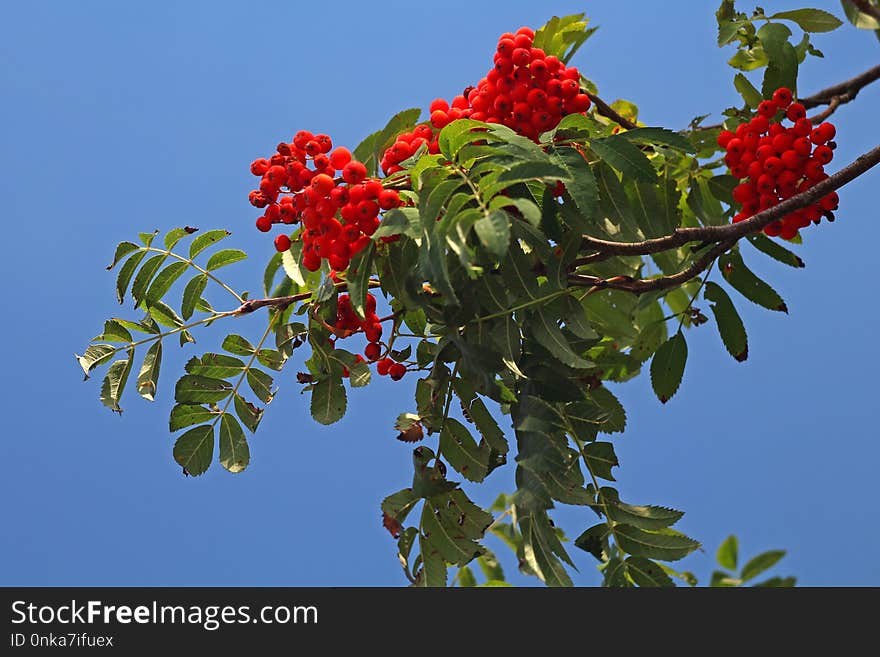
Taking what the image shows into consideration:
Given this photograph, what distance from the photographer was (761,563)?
4070mm

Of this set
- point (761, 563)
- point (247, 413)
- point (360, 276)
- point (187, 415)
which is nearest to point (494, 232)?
point (360, 276)

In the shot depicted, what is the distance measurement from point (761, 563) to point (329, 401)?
2.30 metres

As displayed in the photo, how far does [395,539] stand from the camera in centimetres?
259

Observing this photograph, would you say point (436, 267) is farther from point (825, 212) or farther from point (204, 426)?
point (825, 212)

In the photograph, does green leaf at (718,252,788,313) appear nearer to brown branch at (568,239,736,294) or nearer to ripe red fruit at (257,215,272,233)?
brown branch at (568,239,736,294)

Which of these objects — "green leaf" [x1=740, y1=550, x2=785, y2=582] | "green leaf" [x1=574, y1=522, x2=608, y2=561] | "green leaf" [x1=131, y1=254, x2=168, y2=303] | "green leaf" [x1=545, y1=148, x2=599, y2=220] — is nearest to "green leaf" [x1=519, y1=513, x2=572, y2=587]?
"green leaf" [x1=574, y1=522, x2=608, y2=561]

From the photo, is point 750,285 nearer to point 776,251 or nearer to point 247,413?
point 776,251

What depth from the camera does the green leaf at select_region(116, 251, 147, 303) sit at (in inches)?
112

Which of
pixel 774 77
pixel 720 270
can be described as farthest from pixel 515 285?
pixel 774 77

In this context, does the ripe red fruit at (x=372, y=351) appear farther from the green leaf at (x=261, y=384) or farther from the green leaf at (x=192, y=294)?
the green leaf at (x=192, y=294)

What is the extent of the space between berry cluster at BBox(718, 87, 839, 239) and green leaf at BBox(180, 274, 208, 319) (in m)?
1.65

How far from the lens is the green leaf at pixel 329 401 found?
2705mm

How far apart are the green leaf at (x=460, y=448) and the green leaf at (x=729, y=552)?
6.54 ft

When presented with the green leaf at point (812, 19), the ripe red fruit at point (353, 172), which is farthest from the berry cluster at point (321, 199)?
the green leaf at point (812, 19)
